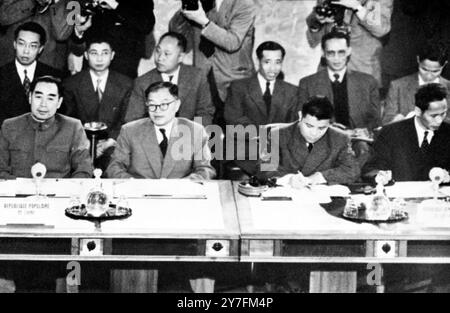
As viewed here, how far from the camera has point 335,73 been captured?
16.9ft

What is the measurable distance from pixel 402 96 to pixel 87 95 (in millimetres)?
1925

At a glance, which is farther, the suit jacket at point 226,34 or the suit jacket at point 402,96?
the suit jacket at point 402,96

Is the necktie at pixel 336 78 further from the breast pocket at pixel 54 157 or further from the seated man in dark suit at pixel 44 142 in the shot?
the breast pocket at pixel 54 157

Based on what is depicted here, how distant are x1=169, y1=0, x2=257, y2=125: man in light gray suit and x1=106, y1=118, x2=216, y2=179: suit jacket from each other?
→ 1.39ft

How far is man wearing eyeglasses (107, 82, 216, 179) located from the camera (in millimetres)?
4949

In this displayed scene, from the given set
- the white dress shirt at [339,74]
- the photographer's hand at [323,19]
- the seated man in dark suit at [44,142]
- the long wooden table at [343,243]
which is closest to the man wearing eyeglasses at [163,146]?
the seated man in dark suit at [44,142]

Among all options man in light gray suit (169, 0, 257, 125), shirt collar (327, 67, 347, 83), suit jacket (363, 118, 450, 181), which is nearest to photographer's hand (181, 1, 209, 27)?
man in light gray suit (169, 0, 257, 125)

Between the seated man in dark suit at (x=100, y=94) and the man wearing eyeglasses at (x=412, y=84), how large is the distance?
5.27ft

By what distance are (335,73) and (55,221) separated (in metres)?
2.05

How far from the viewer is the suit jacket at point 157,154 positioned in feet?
16.2

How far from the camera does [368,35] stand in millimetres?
5125

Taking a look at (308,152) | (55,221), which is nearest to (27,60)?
(55,221)
